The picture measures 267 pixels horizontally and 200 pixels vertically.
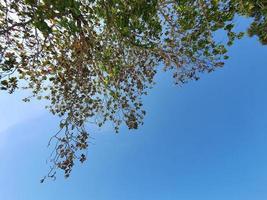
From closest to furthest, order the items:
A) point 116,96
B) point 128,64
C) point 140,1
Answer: point 140,1 < point 116,96 < point 128,64

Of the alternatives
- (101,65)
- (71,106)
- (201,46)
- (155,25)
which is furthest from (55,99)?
(201,46)

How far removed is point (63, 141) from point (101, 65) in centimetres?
298

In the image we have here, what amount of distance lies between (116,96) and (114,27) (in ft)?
8.65

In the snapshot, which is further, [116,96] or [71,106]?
[71,106]

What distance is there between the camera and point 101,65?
39.5 ft

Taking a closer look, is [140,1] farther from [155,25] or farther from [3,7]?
[3,7]

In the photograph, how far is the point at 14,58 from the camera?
38.8 ft

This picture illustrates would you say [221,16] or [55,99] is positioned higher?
[221,16]

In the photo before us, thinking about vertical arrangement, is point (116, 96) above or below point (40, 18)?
above

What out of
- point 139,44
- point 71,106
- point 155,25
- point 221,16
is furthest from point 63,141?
point 221,16

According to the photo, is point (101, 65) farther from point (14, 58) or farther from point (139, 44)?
point (14, 58)

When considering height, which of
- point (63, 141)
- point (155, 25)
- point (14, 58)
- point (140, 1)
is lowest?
point (63, 141)

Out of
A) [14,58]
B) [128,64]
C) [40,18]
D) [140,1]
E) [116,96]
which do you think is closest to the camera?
[40,18]

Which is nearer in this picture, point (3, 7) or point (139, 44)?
point (3, 7)
